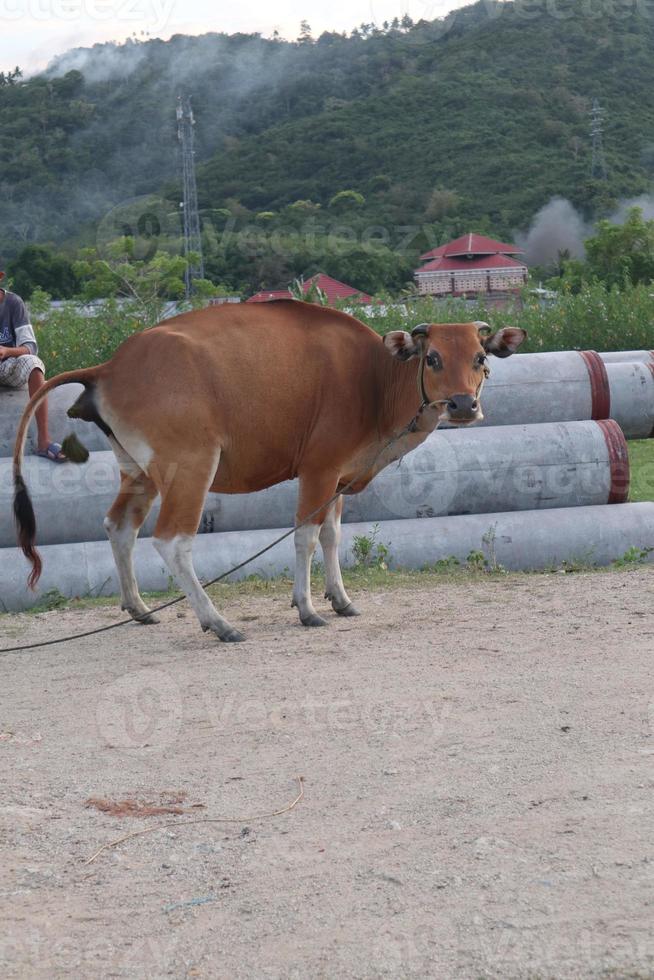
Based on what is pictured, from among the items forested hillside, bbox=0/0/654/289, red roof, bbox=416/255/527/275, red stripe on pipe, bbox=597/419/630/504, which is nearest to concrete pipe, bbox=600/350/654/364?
red stripe on pipe, bbox=597/419/630/504

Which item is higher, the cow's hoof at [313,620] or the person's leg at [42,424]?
the person's leg at [42,424]

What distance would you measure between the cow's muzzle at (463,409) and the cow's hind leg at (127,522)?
181 cm

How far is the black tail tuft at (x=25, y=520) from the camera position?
735 cm

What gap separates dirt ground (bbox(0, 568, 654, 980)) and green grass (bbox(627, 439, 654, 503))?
445 cm

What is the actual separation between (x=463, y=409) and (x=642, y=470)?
644cm

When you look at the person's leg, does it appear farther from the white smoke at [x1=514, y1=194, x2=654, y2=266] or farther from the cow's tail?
the white smoke at [x1=514, y1=194, x2=654, y2=266]

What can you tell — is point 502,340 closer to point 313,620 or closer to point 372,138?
point 313,620

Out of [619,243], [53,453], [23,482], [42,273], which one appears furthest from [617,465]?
[42,273]

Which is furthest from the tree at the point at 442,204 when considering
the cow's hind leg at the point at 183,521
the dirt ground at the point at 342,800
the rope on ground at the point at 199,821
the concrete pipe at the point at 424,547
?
the rope on ground at the point at 199,821

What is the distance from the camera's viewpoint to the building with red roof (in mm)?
54531

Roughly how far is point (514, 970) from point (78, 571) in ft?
19.9

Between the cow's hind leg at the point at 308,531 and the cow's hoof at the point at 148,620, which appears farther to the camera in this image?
the cow's hoof at the point at 148,620

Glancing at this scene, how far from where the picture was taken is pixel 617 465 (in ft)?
32.1

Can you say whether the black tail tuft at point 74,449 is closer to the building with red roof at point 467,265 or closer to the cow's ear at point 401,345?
the cow's ear at point 401,345
